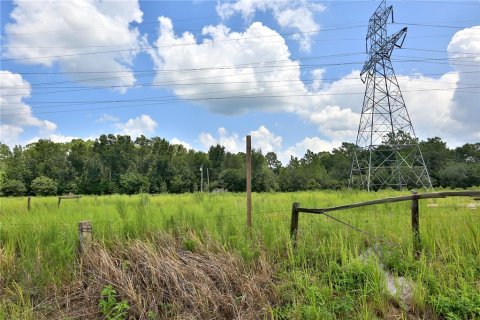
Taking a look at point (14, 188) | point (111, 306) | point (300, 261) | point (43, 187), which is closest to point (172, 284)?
point (111, 306)

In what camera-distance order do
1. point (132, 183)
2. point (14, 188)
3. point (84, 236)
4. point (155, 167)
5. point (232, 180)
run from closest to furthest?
point (84, 236), point (14, 188), point (132, 183), point (232, 180), point (155, 167)

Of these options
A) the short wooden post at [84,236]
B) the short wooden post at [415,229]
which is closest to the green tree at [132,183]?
the short wooden post at [84,236]

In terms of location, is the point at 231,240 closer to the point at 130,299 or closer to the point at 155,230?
the point at 155,230

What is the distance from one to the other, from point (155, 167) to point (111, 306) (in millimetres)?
68127

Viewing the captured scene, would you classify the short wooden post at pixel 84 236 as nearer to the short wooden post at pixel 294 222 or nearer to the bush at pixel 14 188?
the short wooden post at pixel 294 222

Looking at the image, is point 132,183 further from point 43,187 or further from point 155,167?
point 43,187

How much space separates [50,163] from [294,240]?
7711cm

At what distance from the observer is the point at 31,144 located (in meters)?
84.2

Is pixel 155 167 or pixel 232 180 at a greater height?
pixel 155 167

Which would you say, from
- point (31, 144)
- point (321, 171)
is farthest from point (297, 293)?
point (31, 144)

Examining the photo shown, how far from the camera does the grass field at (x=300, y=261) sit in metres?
4.16

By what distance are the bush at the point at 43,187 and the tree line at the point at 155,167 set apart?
0.16 m

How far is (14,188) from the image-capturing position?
5675cm

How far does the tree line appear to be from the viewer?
59.7 m
